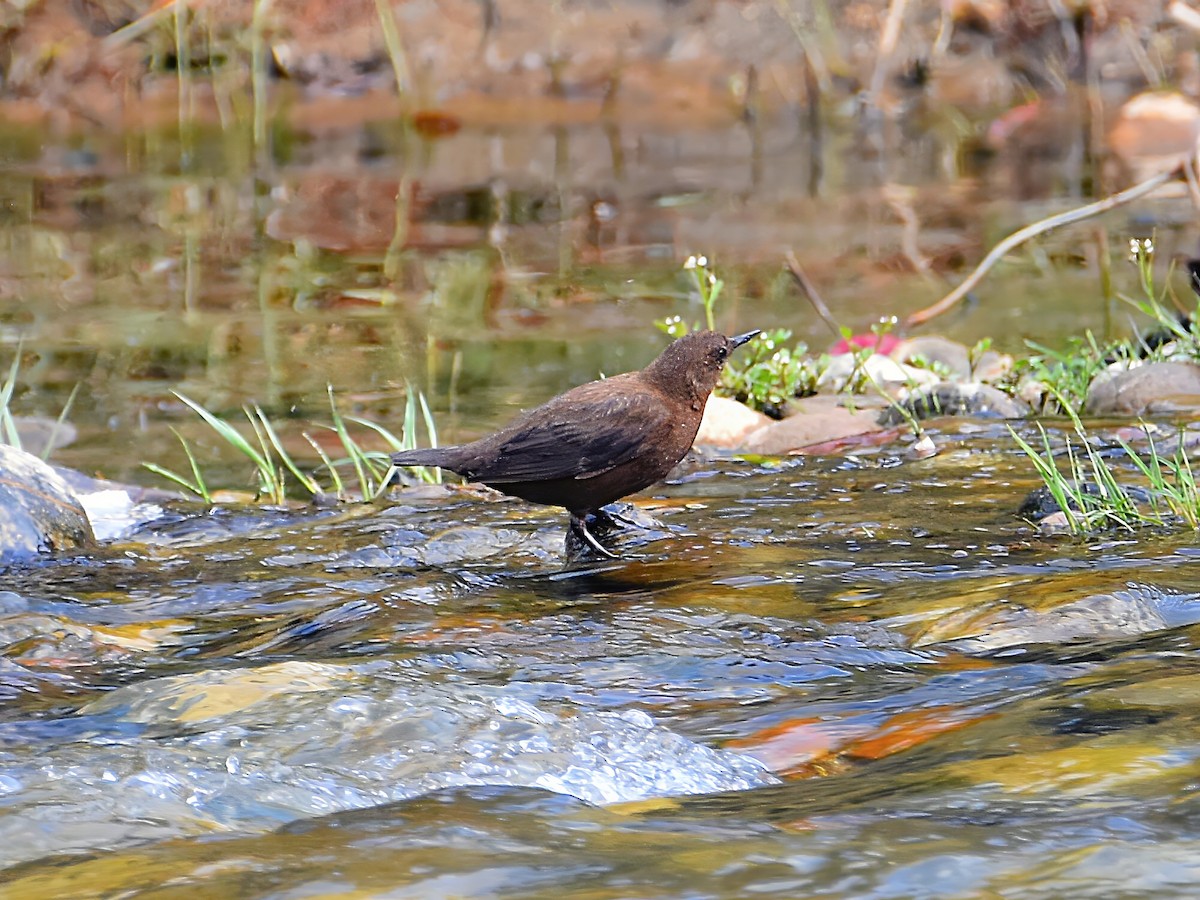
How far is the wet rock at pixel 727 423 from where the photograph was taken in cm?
734

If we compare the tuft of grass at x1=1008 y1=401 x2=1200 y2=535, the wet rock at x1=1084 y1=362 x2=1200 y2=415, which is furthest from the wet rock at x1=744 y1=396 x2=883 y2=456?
the tuft of grass at x1=1008 y1=401 x2=1200 y2=535

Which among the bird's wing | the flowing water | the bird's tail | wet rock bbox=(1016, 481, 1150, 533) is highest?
the bird's wing

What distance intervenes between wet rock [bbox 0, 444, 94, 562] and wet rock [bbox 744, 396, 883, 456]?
278cm

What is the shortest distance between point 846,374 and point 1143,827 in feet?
19.2

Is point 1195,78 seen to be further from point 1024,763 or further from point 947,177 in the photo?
point 1024,763

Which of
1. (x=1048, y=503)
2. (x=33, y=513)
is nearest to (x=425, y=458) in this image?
(x=33, y=513)

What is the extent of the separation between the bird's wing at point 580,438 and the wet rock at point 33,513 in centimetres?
155

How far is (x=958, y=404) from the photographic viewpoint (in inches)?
289

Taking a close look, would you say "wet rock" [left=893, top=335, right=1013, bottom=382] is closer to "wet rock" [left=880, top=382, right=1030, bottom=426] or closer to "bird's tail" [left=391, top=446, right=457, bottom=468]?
"wet rock" [left=880, top=382, right=1030, bottom=426]

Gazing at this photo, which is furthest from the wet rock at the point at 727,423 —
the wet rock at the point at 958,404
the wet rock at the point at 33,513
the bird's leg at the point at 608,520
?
the wet rock at the point at 33,513

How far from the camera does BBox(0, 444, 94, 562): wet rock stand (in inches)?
211

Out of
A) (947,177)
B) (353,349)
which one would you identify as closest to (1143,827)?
(353,349)

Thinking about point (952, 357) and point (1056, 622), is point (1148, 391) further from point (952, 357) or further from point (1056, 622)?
point (1056, 622)

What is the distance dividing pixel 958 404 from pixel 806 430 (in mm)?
728
